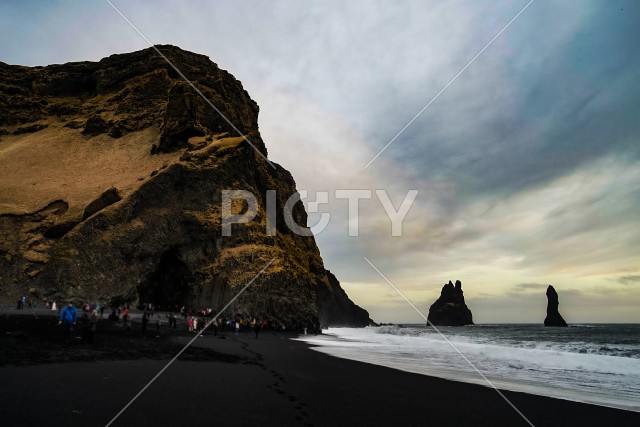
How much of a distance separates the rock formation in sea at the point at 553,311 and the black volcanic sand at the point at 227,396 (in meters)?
184

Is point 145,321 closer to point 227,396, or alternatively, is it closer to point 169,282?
point 227,396

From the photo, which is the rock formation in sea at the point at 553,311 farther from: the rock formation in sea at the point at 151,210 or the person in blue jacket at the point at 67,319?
the person in blue jacket at the point at 67,319

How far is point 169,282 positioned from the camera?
56.6 m

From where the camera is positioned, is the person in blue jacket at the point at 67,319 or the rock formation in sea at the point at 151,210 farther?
the rock formation in sea at the point at 151,210

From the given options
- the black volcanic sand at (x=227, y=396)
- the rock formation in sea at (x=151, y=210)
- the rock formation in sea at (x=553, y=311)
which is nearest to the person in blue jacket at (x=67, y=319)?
the black volcanic sand at (x=227, y=396)

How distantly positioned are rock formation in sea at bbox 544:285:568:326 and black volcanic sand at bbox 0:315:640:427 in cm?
18364

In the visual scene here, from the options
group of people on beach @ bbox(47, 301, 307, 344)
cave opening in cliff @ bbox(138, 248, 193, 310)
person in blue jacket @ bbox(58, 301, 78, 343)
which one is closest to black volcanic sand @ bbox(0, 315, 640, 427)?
person in blue jacket @ bbox(58, 301, 78, 343)

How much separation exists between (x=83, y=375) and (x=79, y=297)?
42.5 metres

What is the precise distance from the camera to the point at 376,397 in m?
11.2

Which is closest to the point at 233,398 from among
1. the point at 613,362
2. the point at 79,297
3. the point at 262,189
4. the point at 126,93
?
the point at 613,362

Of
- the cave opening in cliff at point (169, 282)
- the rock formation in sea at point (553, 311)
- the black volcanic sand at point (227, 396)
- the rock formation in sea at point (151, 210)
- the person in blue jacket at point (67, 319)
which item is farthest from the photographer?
the rock formation in sea at point (553, 311)

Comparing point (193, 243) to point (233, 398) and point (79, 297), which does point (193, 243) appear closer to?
point (79, 297)

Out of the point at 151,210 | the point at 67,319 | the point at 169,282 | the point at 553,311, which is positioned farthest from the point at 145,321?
the point at 553,311

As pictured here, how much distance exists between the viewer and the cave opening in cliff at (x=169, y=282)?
178 ft
